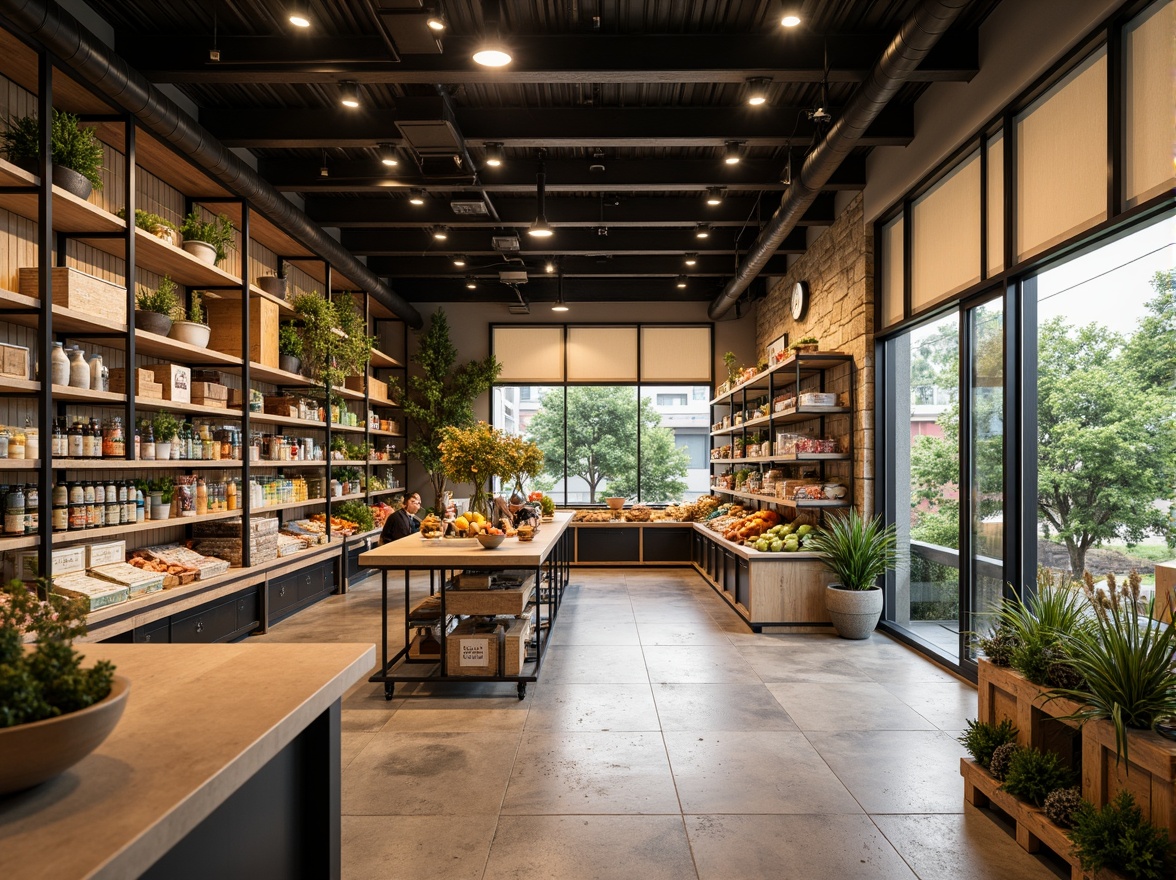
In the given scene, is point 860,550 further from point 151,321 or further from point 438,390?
point 438,390

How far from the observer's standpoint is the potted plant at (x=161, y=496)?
5.03 meters

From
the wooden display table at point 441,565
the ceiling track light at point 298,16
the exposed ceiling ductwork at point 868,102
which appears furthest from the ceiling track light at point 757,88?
the wooden display table at point 441,565

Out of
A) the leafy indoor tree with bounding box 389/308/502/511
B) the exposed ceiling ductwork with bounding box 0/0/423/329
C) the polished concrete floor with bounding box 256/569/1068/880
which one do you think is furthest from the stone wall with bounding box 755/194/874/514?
the exposed ceiling ductwork with bounding box 0/0/423/329

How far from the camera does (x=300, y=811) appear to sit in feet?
6.09

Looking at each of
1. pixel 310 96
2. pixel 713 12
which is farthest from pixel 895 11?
pixel 310 96

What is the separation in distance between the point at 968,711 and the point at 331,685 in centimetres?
402

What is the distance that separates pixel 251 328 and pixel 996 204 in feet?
19.1

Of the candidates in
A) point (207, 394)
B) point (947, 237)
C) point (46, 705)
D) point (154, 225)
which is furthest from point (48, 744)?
point (947, 237)

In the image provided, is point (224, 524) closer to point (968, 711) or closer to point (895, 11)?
point (968, 711)

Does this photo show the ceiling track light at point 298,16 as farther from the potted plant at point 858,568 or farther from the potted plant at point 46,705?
the potted plant at point 858,568

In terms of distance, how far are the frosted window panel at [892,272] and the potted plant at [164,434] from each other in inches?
221

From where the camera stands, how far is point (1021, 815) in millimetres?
2768

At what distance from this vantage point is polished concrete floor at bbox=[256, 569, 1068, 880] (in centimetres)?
271

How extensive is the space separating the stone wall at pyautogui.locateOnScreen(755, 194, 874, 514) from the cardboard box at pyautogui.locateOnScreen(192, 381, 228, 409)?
5.35 meters
